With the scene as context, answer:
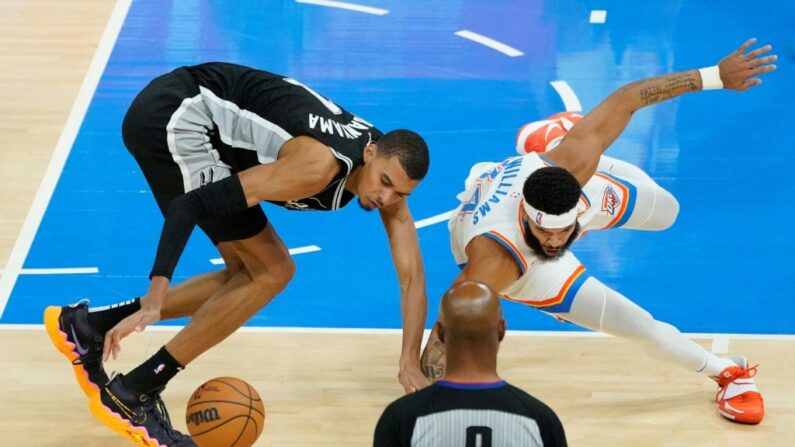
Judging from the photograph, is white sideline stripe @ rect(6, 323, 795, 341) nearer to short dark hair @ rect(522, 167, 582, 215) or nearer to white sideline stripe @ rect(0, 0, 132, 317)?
white sideline stripe @ rect(0, 0, 132, 317)

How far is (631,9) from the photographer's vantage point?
38.0 feet

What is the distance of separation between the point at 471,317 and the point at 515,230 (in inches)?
88.4

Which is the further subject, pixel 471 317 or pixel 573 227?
pixel 573 227

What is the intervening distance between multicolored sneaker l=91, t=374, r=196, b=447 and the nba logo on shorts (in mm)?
2558

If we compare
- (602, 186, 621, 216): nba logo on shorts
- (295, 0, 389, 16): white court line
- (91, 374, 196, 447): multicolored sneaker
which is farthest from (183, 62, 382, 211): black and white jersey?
(295, 0, 389, 16): white court line

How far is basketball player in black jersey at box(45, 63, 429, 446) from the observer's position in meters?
5.82

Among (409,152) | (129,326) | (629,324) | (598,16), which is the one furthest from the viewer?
(598,16)

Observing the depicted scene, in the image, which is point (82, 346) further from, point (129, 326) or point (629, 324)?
point (629, 324)

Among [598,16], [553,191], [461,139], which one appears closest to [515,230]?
[553,191]

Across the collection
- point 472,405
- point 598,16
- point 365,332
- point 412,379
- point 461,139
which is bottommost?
point 365,332

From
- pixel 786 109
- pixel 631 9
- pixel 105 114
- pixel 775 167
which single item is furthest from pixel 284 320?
pixel 631 9

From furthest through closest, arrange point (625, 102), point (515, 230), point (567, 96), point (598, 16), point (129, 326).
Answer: point (598, 16)
point (567, 96)
point (625, 102)
point (515, 230)
point (129, 326)

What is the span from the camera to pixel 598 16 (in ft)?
37.7

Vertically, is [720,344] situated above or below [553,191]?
below
